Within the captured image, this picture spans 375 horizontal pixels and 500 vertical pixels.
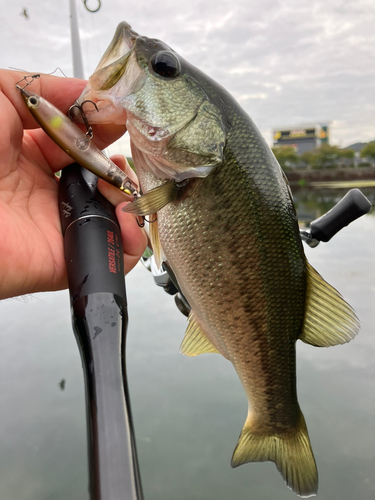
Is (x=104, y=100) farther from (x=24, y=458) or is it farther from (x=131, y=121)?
(x=24, y=458)

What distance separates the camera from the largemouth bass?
0.96 m

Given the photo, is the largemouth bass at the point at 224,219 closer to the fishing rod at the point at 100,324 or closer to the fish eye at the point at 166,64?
the fish eye at the point at 166,64

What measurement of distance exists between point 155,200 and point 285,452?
2.82 ft

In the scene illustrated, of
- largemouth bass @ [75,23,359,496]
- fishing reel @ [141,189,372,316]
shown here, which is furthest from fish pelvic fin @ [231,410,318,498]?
fishing reel @ [141,189,372,316]

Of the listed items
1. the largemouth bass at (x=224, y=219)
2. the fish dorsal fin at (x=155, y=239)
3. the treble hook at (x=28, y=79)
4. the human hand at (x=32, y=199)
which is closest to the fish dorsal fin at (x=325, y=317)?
the largemouth bass at (x=224, y=219)

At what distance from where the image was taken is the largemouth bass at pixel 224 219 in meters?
0.96

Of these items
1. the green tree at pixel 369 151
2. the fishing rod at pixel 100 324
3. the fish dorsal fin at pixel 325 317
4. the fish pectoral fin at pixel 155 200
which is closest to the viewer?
the fishing rod at pixel 100 324

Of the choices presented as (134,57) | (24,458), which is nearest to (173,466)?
(24,458)

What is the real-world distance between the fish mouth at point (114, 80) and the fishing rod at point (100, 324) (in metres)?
0.26

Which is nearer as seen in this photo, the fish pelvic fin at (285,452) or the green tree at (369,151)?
the fish pelvic fin at (285,452)

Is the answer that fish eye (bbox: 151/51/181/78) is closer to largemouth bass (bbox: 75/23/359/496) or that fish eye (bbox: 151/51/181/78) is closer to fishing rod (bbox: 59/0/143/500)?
largemouth bass (bbox: 75/23/359/496)

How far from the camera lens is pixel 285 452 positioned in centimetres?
104

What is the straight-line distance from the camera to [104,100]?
92cm

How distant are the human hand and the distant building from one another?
73.2m
